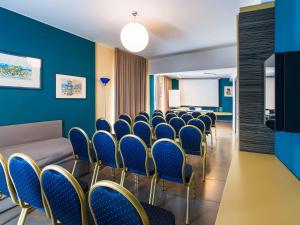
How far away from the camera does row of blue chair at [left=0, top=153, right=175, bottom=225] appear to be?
107cm

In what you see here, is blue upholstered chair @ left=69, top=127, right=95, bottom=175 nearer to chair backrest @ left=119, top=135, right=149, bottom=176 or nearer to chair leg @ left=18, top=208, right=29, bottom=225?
chair backrest @ left=119, top=135, right=149, bottom=176

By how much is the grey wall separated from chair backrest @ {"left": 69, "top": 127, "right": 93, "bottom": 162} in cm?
549

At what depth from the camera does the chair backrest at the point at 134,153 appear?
239 cm

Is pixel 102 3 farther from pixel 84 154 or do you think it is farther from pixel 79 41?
pixel 84 154

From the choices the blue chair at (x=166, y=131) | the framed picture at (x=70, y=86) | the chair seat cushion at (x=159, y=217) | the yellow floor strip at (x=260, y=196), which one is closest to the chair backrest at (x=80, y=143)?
the blue chair at (x=166, y=131)

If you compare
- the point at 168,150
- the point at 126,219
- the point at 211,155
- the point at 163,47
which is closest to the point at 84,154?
the point at 168,150

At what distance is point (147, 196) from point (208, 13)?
360 cm

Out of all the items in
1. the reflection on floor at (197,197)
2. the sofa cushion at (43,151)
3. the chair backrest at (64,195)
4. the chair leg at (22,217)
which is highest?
the chair backrest at (64,195)

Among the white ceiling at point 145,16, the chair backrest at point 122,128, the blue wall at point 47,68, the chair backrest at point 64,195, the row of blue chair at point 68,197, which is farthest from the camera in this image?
the chair backrest at point 122,128

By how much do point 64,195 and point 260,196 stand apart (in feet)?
4.01

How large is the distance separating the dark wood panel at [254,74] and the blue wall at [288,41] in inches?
4.9

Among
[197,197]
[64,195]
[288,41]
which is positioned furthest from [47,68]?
[288,41]

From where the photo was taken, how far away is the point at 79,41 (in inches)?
214

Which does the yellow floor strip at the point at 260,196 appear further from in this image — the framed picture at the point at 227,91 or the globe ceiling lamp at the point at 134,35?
the framed picture at the point at 227,91
